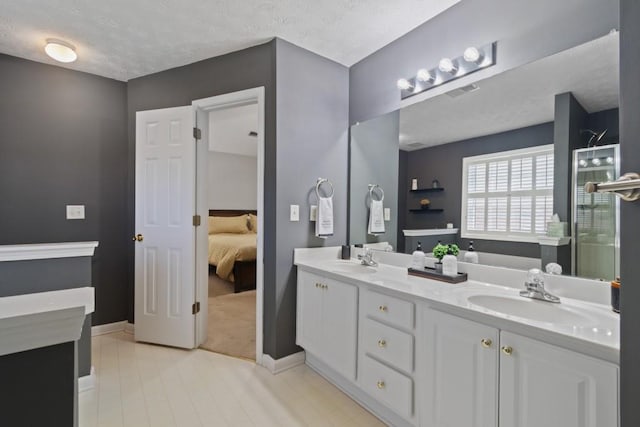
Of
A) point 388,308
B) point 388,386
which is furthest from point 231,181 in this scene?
point 388,386

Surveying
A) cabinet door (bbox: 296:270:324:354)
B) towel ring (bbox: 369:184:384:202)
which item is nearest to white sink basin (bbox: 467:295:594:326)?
cabinet door (bbox: 296:270:324:354)

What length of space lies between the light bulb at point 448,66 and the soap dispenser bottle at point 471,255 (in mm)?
1079

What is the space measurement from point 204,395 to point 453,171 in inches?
85.2

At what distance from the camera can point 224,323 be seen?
10.7 ft

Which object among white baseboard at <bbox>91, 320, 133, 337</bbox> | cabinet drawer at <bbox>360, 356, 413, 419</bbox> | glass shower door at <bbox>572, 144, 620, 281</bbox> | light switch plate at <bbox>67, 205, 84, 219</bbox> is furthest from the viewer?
white baseboard at <bbox>91, 320, 133, 337</bbox>

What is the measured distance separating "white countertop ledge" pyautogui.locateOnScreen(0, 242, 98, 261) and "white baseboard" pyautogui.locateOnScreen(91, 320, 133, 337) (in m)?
1.40

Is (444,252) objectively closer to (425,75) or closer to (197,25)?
(425,75)

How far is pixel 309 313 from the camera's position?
228cm

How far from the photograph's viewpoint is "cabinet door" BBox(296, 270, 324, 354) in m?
2.19

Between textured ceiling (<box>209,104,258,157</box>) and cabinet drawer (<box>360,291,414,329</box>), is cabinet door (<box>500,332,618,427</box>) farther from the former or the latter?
textured ceiling (<box>209,104,258,157</box>)

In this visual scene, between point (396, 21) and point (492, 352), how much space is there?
2.07 m

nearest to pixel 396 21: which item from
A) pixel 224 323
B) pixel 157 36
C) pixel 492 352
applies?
pixel 157 36

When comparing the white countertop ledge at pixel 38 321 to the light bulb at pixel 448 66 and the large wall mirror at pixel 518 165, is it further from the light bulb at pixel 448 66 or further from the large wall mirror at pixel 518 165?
the light bulb at pixel 448 66

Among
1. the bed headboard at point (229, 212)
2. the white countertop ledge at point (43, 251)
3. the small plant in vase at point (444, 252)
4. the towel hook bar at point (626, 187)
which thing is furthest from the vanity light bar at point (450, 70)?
the bed headboard at point (229, 212)
